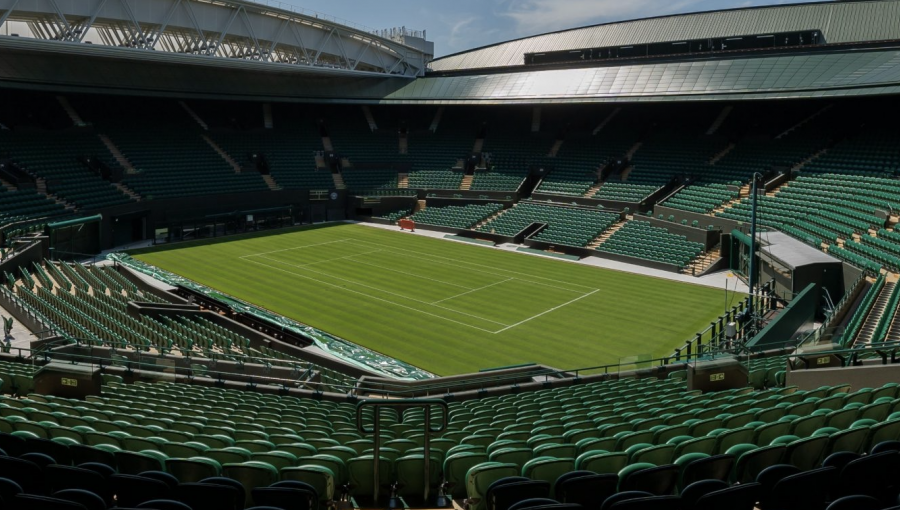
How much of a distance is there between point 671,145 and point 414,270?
1021 inches

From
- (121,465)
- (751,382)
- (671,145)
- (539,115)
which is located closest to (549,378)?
(751,382)

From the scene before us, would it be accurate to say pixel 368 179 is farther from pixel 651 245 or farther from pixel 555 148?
pixel 651 245

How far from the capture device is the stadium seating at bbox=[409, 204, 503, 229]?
159 ft

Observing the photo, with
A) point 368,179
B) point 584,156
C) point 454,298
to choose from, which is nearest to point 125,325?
point 454,298

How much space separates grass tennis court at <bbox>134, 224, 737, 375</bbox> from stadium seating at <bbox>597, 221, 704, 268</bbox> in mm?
3211

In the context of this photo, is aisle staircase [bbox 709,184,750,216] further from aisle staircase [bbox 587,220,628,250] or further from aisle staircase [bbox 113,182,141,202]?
aisle staircase [bbox 113,182,141,202]

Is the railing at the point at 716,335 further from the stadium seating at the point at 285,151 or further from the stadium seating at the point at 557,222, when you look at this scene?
the stadium seating at the point at 285,151

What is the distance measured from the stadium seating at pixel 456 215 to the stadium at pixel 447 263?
→ 342mm

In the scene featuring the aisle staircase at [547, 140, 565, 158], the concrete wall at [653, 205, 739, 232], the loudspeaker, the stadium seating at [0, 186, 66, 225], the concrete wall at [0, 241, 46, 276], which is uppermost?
the aisle staircase at [547, 140, 565, 158]

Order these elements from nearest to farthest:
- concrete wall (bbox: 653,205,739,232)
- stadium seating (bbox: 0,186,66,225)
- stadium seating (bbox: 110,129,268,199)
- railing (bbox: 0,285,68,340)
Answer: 1. railing (bbox: 0,285,68,340)
2. concrete wall (bbox: 653,205,739,232)
3. stadium seating (bbox: 0,186,66,225)
4. stadium seating (bbox: 110,129,268,199)

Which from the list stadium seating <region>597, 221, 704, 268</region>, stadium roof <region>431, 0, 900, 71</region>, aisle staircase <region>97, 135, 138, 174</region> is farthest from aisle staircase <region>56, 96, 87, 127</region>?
stadium seating <region>597, 221, 704, 268</region>

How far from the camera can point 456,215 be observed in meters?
50.2

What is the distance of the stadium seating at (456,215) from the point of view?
48.6m

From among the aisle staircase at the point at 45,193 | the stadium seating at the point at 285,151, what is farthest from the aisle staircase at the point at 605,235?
the aisle staircase at the point at 45,193
